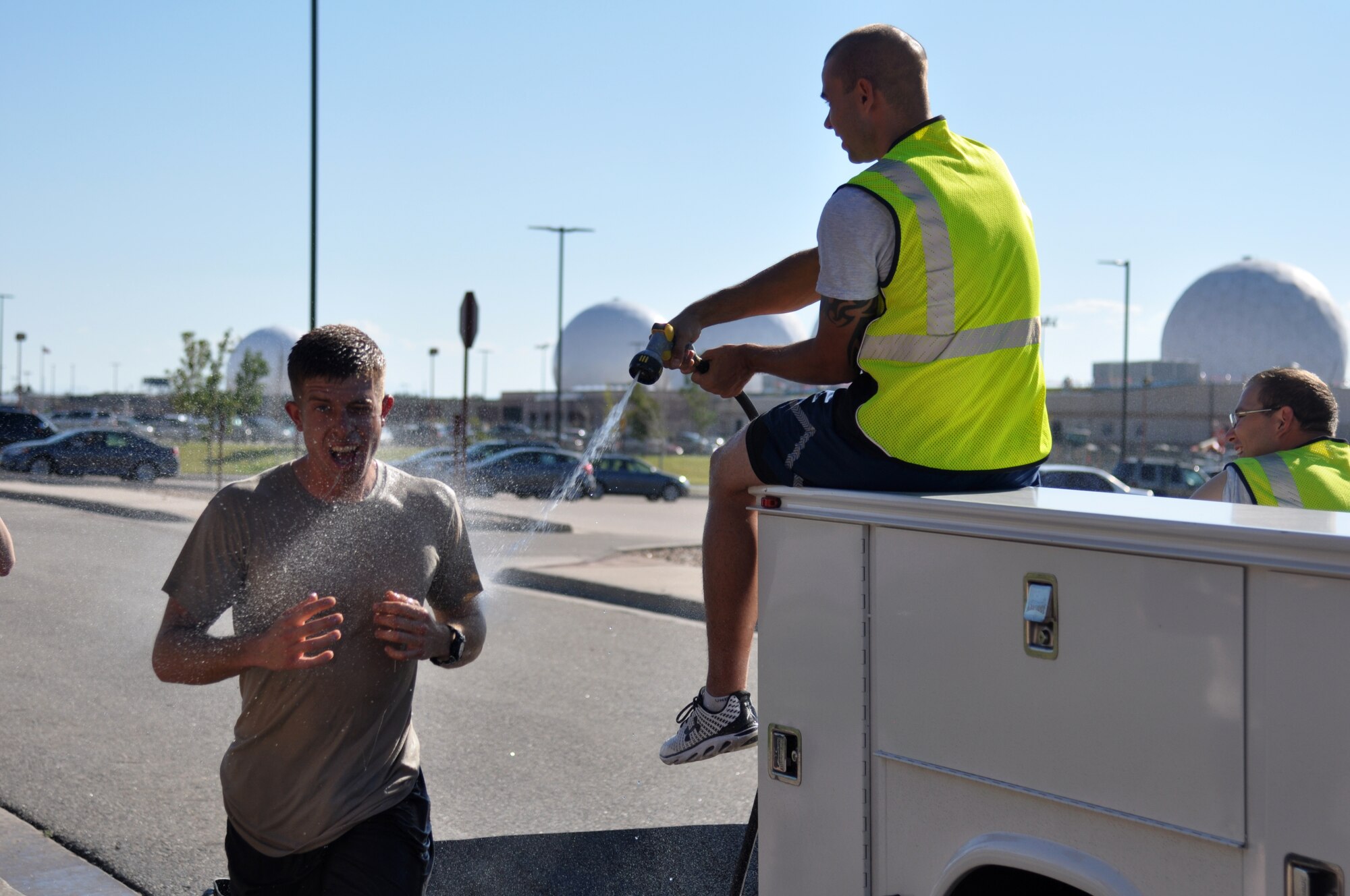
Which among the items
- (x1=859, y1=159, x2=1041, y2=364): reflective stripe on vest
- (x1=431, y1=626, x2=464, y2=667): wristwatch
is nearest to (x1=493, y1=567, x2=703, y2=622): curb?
(x1=431, y1=626, x2=464, y2=667): wristwatch

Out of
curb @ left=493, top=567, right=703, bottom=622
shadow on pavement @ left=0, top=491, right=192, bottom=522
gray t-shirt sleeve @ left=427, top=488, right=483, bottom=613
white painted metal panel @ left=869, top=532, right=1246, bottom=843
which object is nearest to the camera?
white painted metal panel @ left=869, top=532, right=1246, bottom=843

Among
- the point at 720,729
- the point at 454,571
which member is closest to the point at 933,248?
the point at 720,729

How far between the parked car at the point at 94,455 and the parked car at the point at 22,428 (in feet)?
0.26

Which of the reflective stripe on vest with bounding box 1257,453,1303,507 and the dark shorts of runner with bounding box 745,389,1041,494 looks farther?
the reflective stripe on vest with bounding box 1257,453,1303,507

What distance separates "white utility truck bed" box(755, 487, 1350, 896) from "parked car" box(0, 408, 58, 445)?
11.7 meters

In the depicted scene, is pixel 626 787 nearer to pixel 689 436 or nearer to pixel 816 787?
pixel 816 787

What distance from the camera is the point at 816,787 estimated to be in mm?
2471

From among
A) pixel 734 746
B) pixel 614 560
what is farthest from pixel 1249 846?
pixel 614 560

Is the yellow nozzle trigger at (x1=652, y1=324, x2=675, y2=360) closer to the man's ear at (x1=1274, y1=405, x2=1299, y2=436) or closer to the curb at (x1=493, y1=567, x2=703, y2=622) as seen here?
the man's ear at (x1=1274, y1=405, x2=1299, y2=436)

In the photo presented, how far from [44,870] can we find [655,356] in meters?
3.11

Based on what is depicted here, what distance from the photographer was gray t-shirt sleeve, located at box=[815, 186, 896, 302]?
2797mm

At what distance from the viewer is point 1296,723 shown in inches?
69.7

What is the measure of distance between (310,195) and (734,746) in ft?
56.1

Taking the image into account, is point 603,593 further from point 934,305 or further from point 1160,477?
point 1160,477
